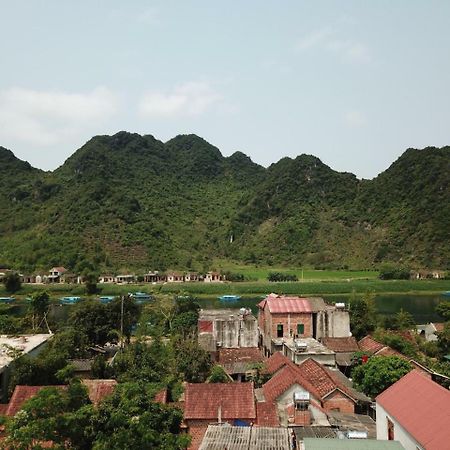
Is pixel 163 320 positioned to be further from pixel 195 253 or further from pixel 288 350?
pixel 195 253

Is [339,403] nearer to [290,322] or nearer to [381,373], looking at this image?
[381,373]

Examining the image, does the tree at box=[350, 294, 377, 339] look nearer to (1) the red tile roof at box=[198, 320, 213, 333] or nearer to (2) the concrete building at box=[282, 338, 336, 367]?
(2) the concrete building at box=[282, 338, 336, 367]

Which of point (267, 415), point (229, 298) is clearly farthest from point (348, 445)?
point (229, 298)

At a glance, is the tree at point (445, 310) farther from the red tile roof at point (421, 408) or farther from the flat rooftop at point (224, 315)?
the red tile roof at point (421, 408)

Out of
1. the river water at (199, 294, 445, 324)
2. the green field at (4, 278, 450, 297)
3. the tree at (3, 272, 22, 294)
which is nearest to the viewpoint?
the river water at (199, 294, 445, 324)

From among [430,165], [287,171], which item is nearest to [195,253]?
[287,171]

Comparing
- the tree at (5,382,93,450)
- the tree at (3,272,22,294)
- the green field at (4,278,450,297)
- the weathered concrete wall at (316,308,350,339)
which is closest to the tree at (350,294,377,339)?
the weathered concrete wall at (316,308,350,339)
